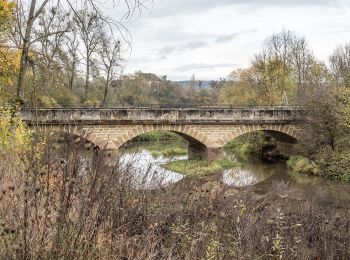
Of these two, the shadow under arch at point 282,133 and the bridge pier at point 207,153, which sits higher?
the shadow under arch at point 282,133

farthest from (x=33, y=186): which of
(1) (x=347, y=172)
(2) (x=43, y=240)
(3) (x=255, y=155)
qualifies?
(3) (x=255, y=155)

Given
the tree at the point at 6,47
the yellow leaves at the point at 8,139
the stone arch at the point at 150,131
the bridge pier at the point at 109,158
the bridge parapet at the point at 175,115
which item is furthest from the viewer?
the stone arch at the point at 150,131

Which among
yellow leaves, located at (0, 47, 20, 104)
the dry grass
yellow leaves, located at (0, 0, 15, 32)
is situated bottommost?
the dry grass

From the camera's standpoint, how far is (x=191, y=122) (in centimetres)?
2211

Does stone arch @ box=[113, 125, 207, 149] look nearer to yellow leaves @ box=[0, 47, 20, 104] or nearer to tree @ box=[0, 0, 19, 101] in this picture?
tree @ box=[0, 0, 19, 101]

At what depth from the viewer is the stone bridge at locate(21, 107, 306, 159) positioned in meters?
20.5

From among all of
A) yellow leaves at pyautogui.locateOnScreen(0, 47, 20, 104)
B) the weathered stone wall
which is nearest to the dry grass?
yellow leaves at pyautogui.locateOnScreen(0, 47, 20, 104)

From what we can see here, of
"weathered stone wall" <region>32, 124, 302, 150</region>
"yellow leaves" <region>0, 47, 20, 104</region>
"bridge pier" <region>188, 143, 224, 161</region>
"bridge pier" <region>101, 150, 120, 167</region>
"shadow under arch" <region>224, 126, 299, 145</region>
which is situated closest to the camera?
"bridge pier" <region>101, 150, 120, 167</region>

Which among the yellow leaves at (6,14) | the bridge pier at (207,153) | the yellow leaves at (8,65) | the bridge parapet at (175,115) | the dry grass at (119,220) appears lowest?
the bridge pier at (207,153)

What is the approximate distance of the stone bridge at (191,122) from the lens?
2050 centimetres

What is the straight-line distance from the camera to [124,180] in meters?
4.82

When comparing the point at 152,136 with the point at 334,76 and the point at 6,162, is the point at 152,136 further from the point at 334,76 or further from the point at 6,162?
the point at 6,162

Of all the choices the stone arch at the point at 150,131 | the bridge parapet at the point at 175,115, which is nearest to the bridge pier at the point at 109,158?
the bridge parapet at the point at 175,115

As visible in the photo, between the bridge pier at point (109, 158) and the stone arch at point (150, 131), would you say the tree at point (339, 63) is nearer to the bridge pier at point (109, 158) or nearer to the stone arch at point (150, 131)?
the stone arch at point (150, 131)
